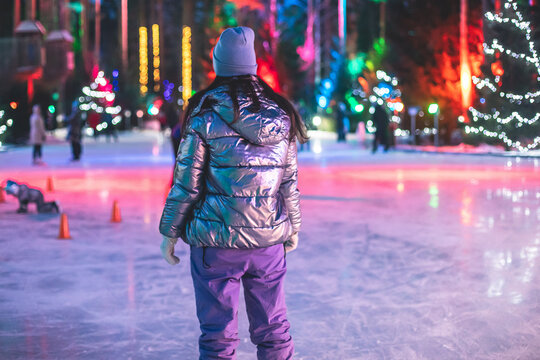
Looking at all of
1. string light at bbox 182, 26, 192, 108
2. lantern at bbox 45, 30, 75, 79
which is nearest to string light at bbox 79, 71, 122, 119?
lantern at bbox 45, 30, 75, 79

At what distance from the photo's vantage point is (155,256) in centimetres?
843

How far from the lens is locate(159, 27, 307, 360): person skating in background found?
11.3ft

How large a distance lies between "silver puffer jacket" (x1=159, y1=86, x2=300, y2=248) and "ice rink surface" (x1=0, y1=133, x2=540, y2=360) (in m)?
1.65

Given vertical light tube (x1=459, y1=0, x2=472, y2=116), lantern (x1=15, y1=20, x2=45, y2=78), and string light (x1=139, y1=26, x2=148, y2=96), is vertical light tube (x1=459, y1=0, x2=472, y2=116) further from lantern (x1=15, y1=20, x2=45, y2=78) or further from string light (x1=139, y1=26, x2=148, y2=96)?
string light (x1=139, y1=26, x2=148, y2=96)

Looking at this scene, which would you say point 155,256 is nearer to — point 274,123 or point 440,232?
point 440,232

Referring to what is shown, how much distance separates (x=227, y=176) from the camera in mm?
3451

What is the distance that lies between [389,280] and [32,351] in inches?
132

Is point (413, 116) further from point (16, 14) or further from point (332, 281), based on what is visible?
point (332, 281)

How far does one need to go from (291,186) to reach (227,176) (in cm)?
39

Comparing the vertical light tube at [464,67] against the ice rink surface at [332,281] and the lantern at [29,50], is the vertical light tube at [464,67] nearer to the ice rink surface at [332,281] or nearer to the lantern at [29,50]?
the ice rink surface at [332,281]

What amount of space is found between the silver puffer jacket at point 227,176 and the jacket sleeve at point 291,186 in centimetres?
14

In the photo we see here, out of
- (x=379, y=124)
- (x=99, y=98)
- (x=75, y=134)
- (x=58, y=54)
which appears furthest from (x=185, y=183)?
(x=99, y=98)

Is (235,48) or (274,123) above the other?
(235,48)

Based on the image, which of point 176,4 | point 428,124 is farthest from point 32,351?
point 176,4
